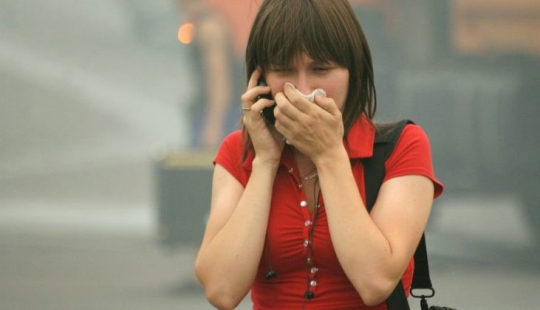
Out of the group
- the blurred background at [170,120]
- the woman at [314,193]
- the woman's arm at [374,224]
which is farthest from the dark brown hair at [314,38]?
the blurred background at [170,120]

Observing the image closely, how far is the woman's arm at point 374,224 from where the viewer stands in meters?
2.25

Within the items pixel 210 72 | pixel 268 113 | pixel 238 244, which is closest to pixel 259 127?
pixel 268 113

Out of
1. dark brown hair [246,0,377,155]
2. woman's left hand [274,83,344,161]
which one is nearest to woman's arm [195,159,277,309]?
woman's left hand [274,83,344,161]

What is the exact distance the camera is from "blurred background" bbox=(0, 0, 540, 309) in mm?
4988

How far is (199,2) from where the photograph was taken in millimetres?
4934

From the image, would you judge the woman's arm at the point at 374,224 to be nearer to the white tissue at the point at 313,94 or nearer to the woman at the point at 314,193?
the woman at the point at 314,193

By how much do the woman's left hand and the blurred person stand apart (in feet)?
8.62

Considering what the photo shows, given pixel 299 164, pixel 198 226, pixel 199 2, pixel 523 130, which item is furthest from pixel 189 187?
pixel 299 164

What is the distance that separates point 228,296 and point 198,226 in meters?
2.68

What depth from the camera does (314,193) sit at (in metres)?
2.42

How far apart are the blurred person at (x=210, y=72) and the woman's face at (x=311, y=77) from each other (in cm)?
257

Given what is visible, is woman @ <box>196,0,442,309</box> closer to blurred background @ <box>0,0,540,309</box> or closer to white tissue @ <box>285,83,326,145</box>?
white tissue @ <box>285,83,326,145</box>

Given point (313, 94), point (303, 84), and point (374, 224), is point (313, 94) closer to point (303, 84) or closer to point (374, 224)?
point (303, 84)

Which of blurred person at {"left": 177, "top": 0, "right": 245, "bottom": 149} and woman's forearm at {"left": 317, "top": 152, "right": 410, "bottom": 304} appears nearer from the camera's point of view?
woman's forearm at {"left": 317, "top": 152, "right": 410, "bottom": 304}
